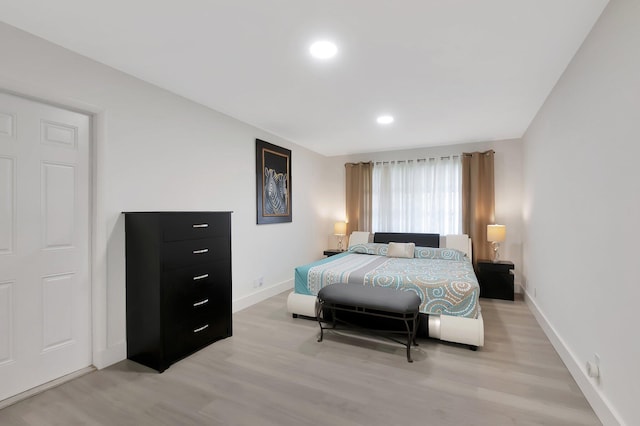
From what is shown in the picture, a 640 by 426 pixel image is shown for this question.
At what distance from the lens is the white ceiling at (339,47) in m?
1.68

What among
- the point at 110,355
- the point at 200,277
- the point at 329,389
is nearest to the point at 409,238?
the point at 329,389

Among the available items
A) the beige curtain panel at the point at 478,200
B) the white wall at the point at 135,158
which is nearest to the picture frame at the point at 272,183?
the white wall at the point at 135,158

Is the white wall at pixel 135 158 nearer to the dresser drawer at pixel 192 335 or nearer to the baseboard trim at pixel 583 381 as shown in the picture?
the dresser drawer at pixel 192 335

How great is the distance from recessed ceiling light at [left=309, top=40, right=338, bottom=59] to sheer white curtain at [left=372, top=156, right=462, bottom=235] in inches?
134

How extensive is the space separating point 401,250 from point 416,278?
4.69ft

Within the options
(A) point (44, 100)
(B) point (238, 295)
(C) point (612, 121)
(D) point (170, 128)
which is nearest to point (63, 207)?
(A) point (44, 100)

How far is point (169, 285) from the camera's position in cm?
233

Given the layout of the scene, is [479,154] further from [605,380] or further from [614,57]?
[605,380]

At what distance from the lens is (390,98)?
2.97 metres

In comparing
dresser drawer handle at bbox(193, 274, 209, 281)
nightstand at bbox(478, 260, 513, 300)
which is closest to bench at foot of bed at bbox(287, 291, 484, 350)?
nightstand at bbox(478, 260, 513, 300)

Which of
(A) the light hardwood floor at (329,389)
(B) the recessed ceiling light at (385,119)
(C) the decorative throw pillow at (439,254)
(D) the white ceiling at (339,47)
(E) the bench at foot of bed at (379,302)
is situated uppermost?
(D) the white ceiling at (339,47)

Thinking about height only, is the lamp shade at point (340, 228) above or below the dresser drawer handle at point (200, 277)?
above

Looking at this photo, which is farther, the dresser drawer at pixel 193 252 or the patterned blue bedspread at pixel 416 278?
the patterned blue bedspread at pixel 416 278

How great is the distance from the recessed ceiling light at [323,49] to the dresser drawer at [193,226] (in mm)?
1663
